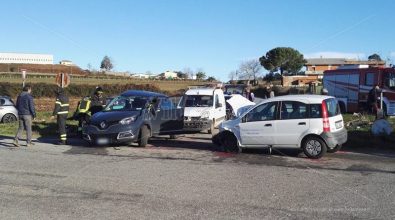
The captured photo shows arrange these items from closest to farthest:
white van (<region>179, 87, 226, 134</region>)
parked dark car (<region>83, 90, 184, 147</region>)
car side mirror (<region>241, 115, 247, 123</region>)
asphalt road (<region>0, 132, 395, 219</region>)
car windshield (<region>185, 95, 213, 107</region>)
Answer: asphalt road (<region>0, 132, 395, 219</region>) → car side mirror (<region>241, 115, 247, 123</region>) → parked dark car (<region>83, 90, 184, 147</region>) → white van (<region>179, 87, 226, 134</region>) → car windshield (<region>185, 95, 213, 107</region>)

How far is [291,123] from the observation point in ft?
40.0

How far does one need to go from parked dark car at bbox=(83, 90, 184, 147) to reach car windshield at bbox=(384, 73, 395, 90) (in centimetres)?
1319

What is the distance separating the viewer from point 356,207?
7227 mm

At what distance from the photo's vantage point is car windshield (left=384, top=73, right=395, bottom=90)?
24.5 metres

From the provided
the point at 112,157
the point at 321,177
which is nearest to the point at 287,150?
the point at 321,177

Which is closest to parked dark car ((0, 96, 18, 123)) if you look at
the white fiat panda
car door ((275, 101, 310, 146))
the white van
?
the white van

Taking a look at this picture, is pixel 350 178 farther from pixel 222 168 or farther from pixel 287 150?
pixel 287 150

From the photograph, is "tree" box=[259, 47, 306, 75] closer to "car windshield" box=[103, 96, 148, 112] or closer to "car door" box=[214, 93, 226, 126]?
"car door" box=[214, 93, 226, 126]

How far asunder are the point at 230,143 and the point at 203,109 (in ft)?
15.1

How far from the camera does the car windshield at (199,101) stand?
1848cm

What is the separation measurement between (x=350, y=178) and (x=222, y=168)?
2761 millimetres

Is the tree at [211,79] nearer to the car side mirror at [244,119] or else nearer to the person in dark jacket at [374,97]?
the person in dark jacket at [374,97]

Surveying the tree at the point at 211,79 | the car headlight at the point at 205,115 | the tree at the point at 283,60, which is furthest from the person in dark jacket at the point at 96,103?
the tree at the point at 211,79

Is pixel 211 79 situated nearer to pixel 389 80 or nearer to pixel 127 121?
pixel 389 80
